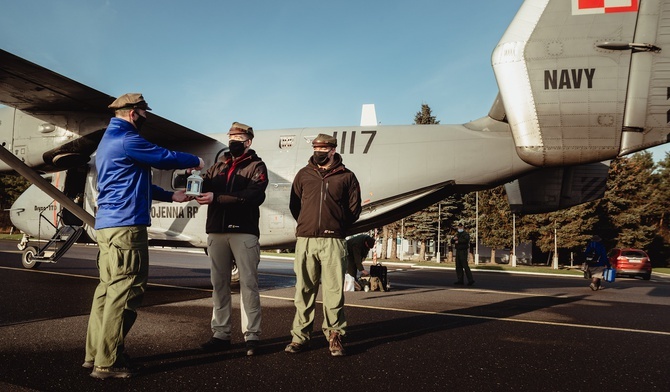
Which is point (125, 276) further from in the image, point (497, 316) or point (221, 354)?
point (497, 316)

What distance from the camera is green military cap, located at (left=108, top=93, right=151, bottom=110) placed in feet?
11.6

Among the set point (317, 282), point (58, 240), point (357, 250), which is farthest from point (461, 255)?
point (58, 240)

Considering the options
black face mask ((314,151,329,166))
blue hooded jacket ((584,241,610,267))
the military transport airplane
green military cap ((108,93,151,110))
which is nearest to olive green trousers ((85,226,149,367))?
green military cap ((108,93,151,110))

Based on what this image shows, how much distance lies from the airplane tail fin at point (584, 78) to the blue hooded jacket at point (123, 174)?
5.06m

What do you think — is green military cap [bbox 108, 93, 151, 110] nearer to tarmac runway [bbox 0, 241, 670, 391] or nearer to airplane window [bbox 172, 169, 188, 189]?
tarmac runway [bbox 0, 241, 670, 391]

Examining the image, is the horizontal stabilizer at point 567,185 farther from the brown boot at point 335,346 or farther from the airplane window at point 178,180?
the airplane window at point 178,180

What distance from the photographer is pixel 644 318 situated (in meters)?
6.96

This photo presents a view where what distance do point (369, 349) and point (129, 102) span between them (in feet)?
10.2

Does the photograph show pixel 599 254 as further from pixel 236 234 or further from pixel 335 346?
pixel 236 234

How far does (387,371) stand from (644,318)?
5742 mm

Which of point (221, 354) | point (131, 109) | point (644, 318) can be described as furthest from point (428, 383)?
point (644, 318)

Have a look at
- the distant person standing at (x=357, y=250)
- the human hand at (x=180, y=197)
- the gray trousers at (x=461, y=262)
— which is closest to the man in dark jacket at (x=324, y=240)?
the human hand at (x=180, y=197)

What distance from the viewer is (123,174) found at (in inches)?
137

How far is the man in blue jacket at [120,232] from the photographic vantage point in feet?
10.6
